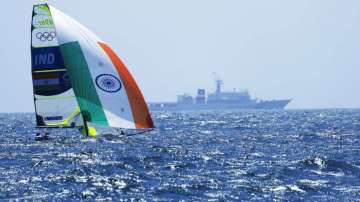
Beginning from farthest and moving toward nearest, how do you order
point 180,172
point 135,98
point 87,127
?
1. point 87,127
2. point 135,98
3. point 180,172

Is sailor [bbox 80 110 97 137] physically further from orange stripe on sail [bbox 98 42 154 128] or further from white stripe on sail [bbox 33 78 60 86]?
orange stripe on sail [bbox 98 42 154 128]

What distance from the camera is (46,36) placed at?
144ft

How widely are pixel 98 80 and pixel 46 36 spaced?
466 centimetres

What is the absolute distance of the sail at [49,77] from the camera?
144 feet

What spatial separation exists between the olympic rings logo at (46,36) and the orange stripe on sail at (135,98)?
452 cm

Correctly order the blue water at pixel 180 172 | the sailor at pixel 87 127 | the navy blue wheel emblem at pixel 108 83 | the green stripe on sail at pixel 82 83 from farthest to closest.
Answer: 1. the sailor at pixel 87 127
2. the green stripe on sail at pixel 82 83
3. the navy blue wheel emblem at pixel 108 83
4. the blue water at pixel 180 172

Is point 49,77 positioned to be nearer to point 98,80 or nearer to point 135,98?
point 98,80

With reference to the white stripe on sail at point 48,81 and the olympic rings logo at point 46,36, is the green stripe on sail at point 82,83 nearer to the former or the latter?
the olympic rings logo at point 46,36

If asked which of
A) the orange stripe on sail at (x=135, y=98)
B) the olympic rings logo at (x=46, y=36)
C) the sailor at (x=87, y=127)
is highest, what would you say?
the olympic rings logo at (x=46, y=36)

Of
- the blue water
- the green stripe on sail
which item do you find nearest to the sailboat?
the green stripe on sail

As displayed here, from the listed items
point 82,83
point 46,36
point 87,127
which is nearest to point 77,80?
point 82,83

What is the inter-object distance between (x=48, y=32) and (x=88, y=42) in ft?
9.25

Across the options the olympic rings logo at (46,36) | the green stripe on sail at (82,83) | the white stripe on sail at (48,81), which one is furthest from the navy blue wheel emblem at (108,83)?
the olympic rings logo at (46,36)

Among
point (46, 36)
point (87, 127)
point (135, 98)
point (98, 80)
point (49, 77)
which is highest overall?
point (46, 36)
